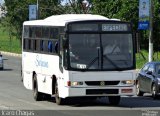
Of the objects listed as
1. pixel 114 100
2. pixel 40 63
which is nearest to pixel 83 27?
pixel 114 100

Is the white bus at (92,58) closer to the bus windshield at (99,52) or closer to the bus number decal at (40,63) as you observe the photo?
the bus windshield at (99,52)

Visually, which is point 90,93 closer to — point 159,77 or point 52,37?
point 52,37

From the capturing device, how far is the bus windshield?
69.7ft

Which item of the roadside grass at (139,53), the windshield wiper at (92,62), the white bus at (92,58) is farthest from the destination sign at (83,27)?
the roadside grass at (139,53)

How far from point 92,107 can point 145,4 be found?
76.6 ft

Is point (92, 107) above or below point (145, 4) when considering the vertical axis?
below

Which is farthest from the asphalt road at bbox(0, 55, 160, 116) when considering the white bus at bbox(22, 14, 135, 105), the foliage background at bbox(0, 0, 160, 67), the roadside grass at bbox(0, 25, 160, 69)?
the foliage background at bbox(0, 0, 160, 67)

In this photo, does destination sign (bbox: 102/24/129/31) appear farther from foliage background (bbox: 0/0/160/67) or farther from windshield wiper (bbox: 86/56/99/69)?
foliage background (bbox: 0/0/160/67)

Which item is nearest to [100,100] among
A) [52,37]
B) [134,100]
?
[134,100]

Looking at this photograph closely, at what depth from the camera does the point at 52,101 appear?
2441 centimetres

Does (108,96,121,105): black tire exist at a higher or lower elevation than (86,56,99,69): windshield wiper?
lower

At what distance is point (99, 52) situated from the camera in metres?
21.4

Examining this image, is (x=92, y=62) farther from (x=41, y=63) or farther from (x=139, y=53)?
(x=139, y=53)

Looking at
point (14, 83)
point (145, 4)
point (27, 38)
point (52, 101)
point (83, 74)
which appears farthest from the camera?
point (145, 4)
